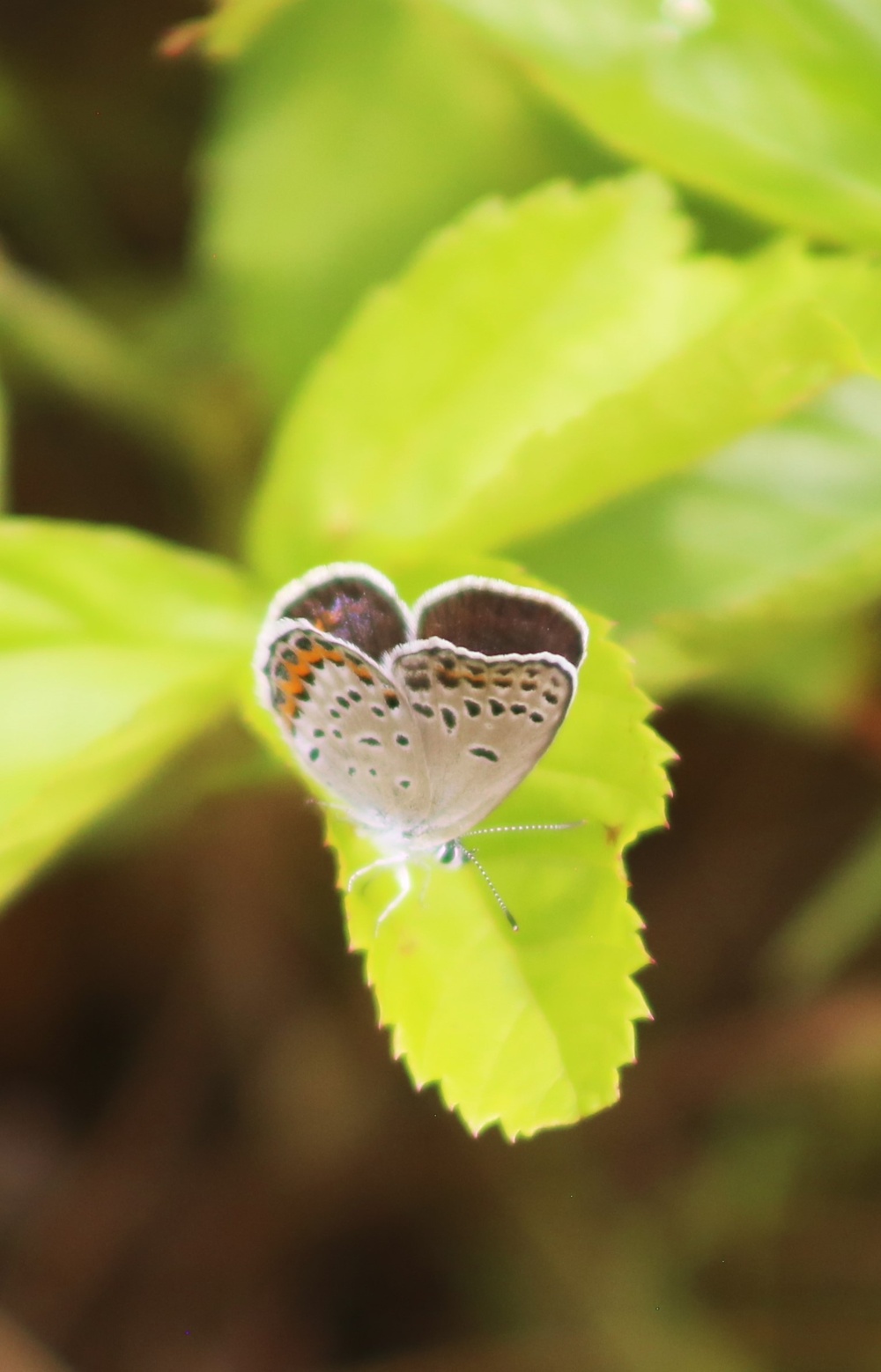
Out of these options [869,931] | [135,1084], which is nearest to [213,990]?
[135,1084]

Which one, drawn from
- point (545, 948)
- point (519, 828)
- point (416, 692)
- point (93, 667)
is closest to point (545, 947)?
point (545, 948)

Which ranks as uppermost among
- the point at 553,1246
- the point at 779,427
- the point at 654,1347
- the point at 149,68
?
the point at 149,68

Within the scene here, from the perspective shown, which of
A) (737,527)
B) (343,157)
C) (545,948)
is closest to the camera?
(545,948)

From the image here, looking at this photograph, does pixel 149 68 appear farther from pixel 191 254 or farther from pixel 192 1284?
pixel 192 1284

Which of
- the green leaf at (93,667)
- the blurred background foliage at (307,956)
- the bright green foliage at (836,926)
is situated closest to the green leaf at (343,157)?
the blurred background foliage at (307,956)

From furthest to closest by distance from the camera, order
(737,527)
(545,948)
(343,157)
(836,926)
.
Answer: (836,926) < (343,157) < (737,527) < (545,948)

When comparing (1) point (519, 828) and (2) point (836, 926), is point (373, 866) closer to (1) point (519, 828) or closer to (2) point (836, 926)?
(1) point (519, 828)

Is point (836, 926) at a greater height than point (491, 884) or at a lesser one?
lesser
